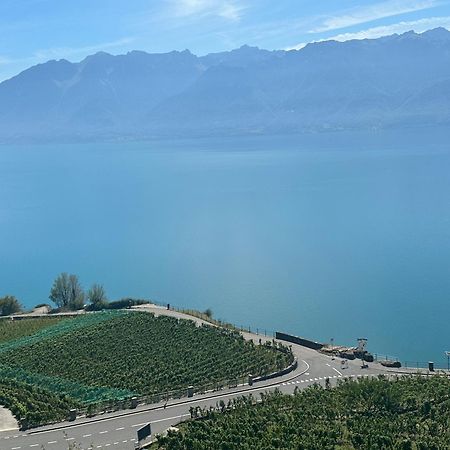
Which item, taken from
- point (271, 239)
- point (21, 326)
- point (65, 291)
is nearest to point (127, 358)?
point (21, 326)

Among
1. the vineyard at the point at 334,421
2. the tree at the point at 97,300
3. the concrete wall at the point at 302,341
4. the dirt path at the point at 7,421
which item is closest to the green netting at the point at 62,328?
the tree at the point at 97,300

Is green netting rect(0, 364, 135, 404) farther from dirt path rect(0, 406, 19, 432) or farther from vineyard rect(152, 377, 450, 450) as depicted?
vineyard rect(152, 377, 450, 450)

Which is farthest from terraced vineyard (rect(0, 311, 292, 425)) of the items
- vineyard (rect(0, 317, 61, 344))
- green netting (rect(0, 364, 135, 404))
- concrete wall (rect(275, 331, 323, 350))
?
concrete wall (rect(275, 331, 323, 350))

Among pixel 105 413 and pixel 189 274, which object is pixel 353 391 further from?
pixel 189 274

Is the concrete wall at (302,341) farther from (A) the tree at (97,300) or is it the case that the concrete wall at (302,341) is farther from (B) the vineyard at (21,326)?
(A) the tree at (97,300)

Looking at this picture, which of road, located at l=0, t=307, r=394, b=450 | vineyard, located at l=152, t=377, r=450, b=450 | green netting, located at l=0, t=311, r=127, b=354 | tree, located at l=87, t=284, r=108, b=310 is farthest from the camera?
tree, located at l=87, t=284, r=108, b=310

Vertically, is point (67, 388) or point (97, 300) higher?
point (67, 388)

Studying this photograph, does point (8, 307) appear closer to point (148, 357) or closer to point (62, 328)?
point (62, 328)

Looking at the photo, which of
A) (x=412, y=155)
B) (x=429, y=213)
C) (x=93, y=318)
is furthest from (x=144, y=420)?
(x=412, y=155)
